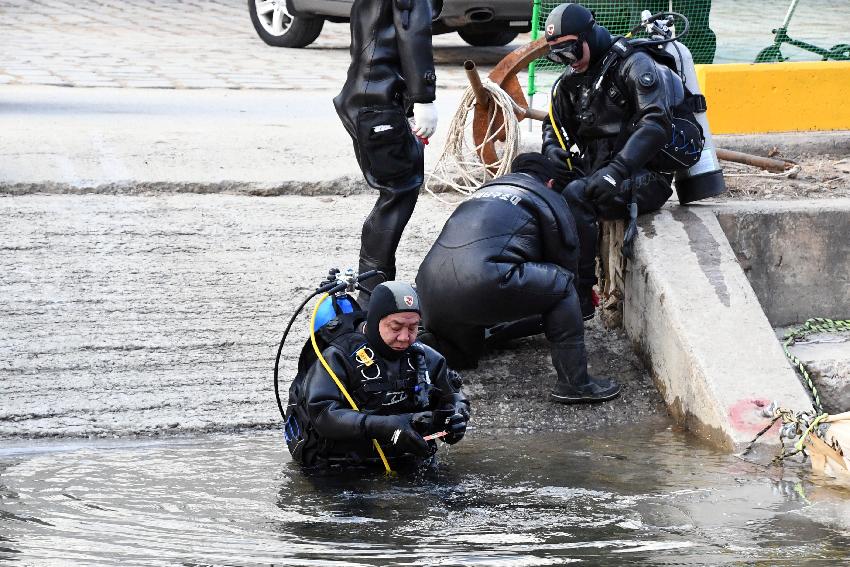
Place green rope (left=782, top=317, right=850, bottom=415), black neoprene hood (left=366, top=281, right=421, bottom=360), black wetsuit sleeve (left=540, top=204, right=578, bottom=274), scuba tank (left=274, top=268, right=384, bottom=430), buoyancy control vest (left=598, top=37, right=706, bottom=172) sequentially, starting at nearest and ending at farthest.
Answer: black neoprene hood (left=366, top=281, right=421, bottom=360) < scuba tank (left=274, top=268, right=384, bottom=430) < black wetsuit sleeve (left=540, top=204, right=578, bottom=274) < green rope (left=782, top=317, right=850, bottom=415) < buoyancy control vest (left=598, top=37, right=706, bottom=172)

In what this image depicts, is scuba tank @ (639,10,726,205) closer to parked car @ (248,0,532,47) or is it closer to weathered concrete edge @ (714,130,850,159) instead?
weathered concrete edge @ (714,130,850,159)

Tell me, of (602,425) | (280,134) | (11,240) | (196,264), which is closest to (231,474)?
(602,425)

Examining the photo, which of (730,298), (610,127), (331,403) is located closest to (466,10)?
(610,127)

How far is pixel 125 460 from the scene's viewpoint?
209 inches

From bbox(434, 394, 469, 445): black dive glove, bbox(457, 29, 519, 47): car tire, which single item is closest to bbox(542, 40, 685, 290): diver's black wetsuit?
bbox(434, 394, 469, 445): black dive glove

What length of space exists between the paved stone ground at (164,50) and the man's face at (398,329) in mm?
7110

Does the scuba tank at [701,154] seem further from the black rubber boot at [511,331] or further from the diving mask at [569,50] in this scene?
the black rubber boot at [511,331]

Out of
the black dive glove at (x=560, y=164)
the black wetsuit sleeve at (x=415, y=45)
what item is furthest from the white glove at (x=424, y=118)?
the black dive glove at (x=560, y=164)

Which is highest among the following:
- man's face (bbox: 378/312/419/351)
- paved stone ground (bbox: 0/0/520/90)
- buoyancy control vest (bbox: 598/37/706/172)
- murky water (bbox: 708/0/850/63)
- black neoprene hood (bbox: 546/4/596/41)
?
black neoprene hood (bbox: 546/4/596/41)

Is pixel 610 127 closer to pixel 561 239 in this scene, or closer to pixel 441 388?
pixel 561 239

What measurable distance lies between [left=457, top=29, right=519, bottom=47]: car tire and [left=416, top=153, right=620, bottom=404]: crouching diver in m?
7.95

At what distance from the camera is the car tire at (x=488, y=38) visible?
1384cm

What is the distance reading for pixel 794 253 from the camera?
7070 mm

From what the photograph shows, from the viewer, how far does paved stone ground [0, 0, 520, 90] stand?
465 inches
